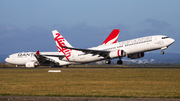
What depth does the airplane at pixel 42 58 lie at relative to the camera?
71.8m

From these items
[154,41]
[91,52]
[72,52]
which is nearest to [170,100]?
[154,41]

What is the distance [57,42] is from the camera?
74.2 metres

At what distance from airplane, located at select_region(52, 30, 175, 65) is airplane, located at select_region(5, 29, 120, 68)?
8.33 feet

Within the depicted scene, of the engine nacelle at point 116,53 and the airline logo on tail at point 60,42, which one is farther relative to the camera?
the airline logo on tail at point 60,42

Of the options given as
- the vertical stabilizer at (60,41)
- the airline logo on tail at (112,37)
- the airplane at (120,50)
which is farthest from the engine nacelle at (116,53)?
the airline logo on tail at (112,37)

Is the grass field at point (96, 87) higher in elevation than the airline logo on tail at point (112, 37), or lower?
lower

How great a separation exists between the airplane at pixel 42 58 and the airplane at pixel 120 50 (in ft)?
8.33

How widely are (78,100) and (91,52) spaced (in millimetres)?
46118

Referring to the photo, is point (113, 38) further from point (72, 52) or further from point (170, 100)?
point (170, 100)

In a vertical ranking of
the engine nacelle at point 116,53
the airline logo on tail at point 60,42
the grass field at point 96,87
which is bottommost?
the grass field at point 96,87

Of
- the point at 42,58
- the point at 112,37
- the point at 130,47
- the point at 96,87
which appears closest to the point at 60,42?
the point at 42,58

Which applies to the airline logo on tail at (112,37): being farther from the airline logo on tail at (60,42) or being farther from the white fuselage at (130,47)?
the white fuselage at (130,47)

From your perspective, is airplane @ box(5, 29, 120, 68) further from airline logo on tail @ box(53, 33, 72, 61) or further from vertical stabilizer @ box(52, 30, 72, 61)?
vertical stabilizer @ box(52, 30, 72, 61)

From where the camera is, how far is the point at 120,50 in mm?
57406
